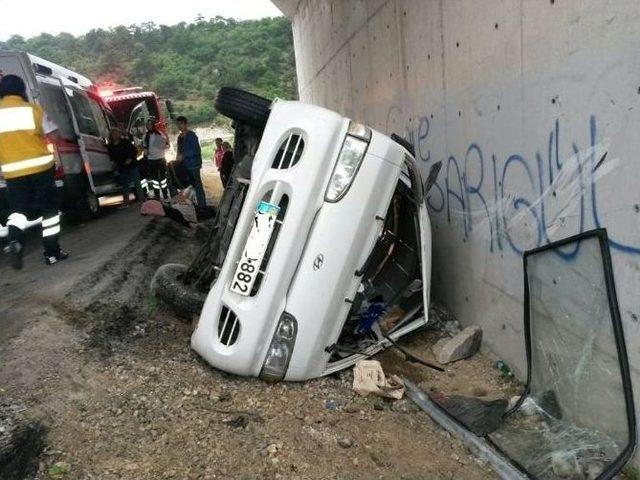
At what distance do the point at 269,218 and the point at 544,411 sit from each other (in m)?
1.87

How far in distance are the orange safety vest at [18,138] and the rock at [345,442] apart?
3.83 metres

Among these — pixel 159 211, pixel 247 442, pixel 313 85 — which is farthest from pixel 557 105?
pixel 313 85

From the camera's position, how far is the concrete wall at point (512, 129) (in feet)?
7.23

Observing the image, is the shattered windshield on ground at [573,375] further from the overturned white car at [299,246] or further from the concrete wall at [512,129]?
the overturned white car at [299,246]

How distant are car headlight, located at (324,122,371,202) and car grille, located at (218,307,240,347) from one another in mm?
883

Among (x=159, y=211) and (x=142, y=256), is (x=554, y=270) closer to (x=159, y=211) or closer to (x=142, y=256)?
(x=142, y=256)

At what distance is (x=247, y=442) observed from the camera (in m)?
2.54

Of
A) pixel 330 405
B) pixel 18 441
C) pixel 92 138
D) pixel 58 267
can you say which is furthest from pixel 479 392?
pixel 92 138

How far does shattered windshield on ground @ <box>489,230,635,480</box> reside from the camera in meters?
2.32

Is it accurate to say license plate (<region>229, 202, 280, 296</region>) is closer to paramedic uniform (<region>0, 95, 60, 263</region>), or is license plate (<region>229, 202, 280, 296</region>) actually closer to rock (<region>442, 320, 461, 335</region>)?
rock (<region>442, 320, 461, 335</region>)

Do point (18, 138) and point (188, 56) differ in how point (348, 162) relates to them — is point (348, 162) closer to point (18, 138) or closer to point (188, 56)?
point (18, 138)

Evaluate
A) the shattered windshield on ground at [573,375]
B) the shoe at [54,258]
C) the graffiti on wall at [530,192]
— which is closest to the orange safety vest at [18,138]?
the shoe at [54,258]

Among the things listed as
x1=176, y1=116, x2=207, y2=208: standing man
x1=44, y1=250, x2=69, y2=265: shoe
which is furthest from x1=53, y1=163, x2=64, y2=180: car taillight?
x1=176, y1=116, x2=207, y2=208: standing man

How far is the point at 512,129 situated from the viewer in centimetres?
307
